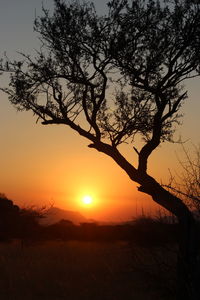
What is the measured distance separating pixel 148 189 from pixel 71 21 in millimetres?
6910

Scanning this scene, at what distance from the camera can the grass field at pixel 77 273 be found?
60.5 ft

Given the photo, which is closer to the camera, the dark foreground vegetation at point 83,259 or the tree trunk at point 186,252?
the tree trunk at point 186,252

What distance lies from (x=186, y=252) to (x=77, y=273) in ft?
31.3

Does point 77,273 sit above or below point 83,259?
below

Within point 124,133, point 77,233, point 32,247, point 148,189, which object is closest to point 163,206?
point 148,189

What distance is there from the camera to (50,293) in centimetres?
1928

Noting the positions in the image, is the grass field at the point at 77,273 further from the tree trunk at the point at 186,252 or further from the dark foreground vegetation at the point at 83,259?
the tree trunk at the point at 186,252

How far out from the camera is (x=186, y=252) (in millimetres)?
14805

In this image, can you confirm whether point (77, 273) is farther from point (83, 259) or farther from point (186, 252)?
point (186, 252)

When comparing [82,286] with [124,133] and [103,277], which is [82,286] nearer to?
[103,277]

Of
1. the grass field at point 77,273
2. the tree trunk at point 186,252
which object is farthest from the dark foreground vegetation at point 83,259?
the tree trunk at point 186,252

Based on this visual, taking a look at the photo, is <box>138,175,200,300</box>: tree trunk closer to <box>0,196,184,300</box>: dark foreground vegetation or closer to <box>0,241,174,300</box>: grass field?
<box>0,196,184,300</box>: dark foreground vegetation

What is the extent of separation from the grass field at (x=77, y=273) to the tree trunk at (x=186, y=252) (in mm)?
2378

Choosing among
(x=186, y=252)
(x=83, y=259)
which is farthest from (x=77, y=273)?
(x=186, y=252)
